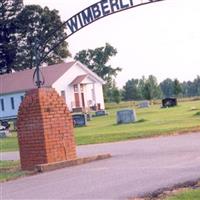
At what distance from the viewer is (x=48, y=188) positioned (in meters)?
10.1

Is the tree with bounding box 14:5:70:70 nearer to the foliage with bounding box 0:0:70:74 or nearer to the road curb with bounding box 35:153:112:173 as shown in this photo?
the foliage with bounding box 0:0:70:74

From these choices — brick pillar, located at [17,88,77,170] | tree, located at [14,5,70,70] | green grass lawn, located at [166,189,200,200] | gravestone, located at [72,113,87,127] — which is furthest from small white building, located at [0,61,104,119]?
green grass lawn, located at [166,189,200,200]

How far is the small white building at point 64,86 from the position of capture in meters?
61.6

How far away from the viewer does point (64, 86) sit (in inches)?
2425

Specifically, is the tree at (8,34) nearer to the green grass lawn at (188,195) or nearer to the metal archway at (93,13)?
the metal archway at (93,13)

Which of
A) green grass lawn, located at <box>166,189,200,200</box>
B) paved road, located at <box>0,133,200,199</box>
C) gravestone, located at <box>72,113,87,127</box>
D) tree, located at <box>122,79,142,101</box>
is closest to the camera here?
green grass lawn, located at <box>166,189,200,200</box>

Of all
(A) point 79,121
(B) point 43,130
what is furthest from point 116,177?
(A) point 79,121

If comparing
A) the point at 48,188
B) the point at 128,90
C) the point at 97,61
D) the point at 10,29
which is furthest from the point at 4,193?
the point at 128,90

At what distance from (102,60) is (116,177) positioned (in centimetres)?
8053

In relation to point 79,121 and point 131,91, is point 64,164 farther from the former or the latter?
point 131,91

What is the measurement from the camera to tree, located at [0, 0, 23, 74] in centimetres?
8225

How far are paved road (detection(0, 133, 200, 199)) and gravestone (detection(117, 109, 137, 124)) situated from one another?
1676 centimetres

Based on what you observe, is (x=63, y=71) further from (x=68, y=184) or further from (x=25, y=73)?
(x=68, y=184)

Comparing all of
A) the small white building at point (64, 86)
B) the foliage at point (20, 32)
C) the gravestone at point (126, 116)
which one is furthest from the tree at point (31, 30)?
the gravestone at point (126, 116)
